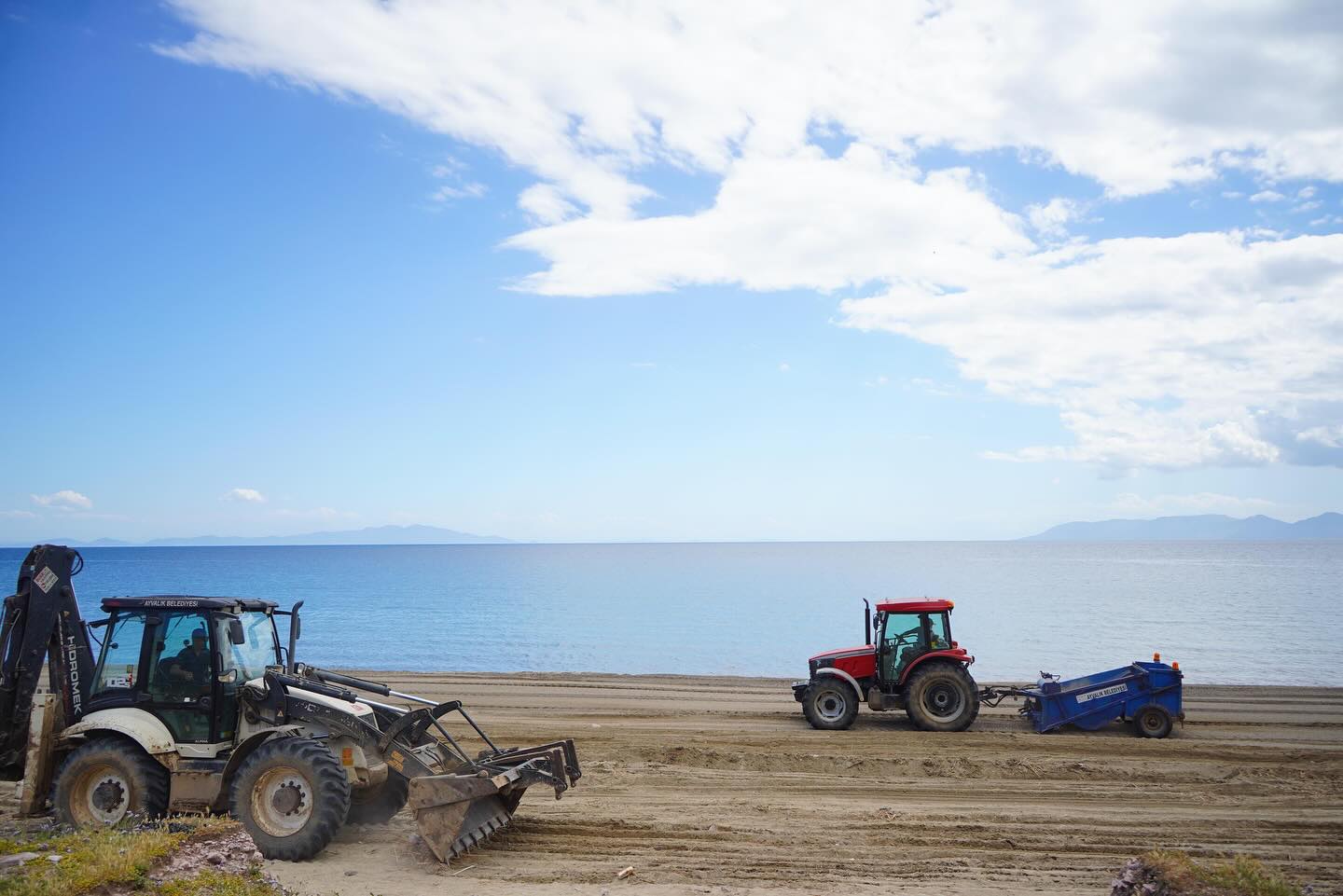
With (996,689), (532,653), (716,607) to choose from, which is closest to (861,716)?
(996,689)

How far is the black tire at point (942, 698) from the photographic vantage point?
14.1 m

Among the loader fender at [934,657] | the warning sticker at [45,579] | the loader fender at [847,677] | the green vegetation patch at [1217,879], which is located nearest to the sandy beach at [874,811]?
the loader fender at [847,677]

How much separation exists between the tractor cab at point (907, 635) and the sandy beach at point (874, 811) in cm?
102

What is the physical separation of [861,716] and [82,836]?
12.0 meters

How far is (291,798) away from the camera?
751 centimetres

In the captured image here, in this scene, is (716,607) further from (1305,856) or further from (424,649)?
(1305,856)

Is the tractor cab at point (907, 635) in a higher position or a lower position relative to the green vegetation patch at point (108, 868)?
higher

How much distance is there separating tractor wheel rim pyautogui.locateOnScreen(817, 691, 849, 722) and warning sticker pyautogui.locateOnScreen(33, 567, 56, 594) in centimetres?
1067

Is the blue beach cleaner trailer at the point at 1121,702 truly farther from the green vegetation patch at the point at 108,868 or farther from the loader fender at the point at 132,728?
the loader fender at the point at 132,728

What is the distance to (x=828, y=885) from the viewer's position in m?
7.25

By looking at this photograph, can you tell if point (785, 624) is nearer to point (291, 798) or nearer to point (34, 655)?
point (291, 798)

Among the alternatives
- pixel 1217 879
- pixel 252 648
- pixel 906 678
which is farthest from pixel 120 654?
pixel 906 678

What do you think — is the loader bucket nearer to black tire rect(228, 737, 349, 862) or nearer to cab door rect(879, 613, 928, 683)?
black tire rect(228, 737, 349, 862)

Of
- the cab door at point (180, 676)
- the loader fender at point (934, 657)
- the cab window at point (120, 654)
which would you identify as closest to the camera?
the cab door at point (180, 676)
